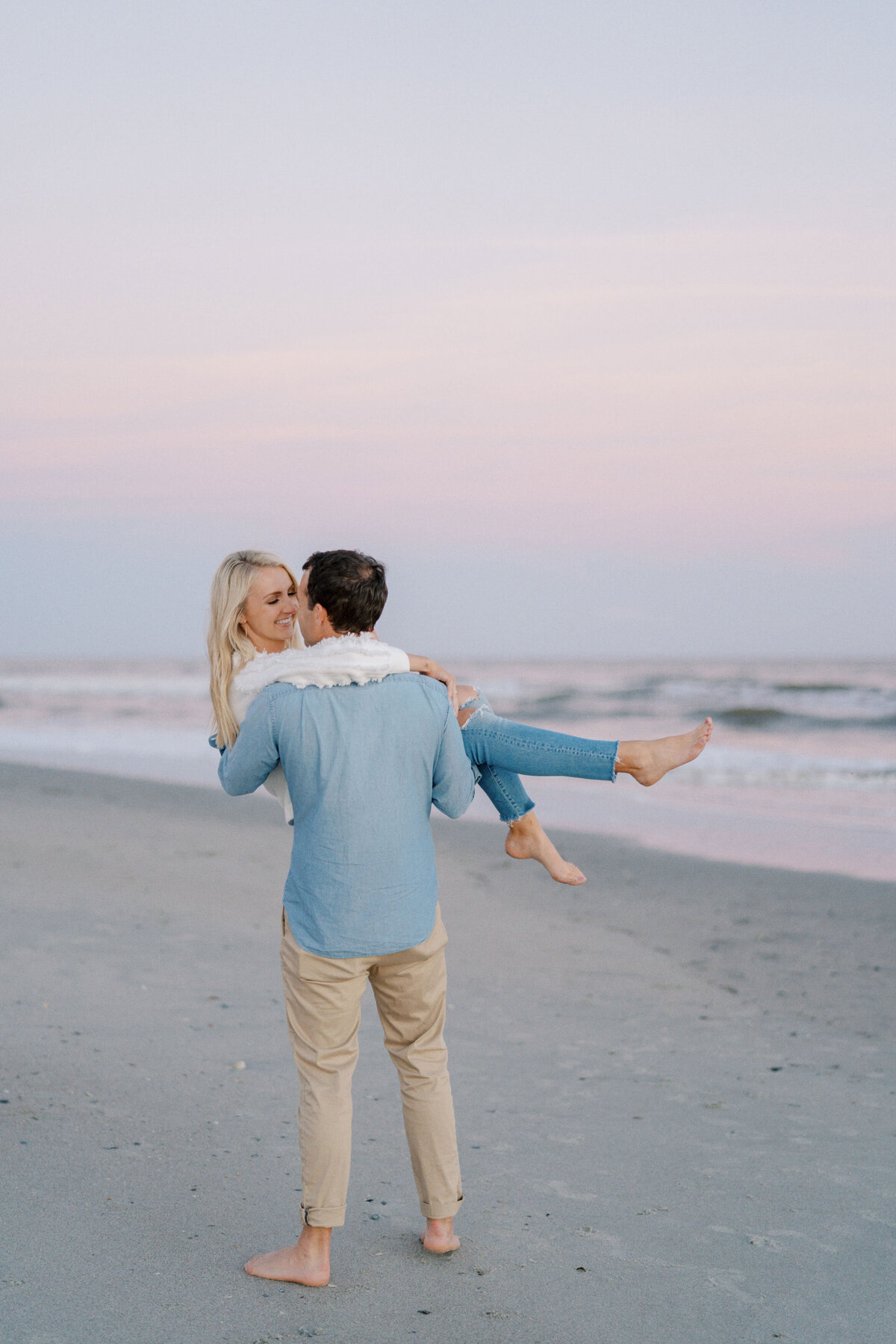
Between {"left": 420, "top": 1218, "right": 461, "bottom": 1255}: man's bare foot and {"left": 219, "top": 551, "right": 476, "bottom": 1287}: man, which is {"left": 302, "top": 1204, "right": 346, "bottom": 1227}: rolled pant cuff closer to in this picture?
{"left": 219, "top": 551, "right": 476, "bottom": 1287}: man

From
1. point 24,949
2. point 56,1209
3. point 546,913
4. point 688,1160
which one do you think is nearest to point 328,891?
point 56,1209

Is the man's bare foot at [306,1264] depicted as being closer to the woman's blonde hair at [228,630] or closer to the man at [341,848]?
the man at [341,848]

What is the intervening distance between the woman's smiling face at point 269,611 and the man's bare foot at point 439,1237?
1.53 metres

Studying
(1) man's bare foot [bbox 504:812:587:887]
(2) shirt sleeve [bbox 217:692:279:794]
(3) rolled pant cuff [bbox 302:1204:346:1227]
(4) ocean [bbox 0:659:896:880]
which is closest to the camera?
(2) shirt sleeve [bbox 217:692:279:794]

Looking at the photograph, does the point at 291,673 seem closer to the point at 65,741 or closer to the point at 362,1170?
the point at 362,1170

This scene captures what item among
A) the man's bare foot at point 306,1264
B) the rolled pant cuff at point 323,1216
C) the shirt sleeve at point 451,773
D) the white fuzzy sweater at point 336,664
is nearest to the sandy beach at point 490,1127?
the man's bare foot at point 306,1264

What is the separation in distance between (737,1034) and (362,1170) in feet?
6.79

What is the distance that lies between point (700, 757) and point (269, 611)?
15967 millimetres

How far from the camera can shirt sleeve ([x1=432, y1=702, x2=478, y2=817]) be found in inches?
105

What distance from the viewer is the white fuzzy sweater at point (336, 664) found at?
2545 mm

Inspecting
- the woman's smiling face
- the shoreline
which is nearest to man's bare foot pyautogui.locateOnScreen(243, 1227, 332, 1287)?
the woman's smiling face

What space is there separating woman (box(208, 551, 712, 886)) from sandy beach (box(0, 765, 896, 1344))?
1.01 metres

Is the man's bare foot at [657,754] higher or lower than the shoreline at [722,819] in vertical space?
higher

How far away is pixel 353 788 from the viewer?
2.57m
